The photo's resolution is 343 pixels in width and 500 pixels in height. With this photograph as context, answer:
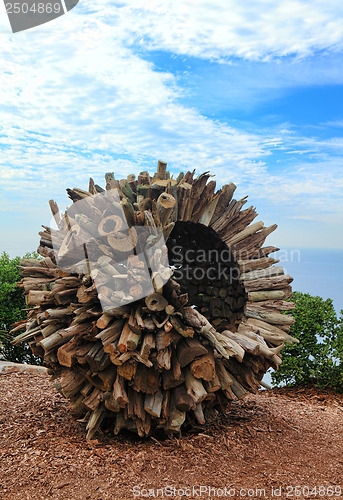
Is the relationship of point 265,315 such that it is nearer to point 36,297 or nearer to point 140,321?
point 140,321

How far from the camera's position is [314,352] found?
6082mm

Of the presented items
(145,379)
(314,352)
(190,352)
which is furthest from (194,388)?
(314,352)

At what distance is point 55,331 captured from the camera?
12.8 ft

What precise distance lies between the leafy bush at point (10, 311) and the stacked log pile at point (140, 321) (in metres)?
2.81

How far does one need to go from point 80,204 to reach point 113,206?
363 millimetres

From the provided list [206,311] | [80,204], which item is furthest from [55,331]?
[206,311]

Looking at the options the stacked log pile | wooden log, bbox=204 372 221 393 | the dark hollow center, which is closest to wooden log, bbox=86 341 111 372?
the stacked log pile

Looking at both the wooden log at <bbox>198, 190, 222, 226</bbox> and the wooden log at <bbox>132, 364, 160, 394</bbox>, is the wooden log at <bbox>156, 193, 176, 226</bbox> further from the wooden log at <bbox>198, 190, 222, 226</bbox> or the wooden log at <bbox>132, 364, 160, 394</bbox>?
the wooden log at <bbox>132, 364, 160, 394</bbox>

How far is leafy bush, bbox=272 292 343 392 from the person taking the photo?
19.7 feet

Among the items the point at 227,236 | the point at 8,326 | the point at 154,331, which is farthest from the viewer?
the point at 8,326

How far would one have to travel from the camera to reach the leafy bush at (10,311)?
22.9 feet

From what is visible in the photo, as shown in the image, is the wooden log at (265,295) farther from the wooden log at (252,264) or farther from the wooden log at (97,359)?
the wooden log at (97,359)

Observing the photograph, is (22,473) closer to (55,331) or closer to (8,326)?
(55,331)

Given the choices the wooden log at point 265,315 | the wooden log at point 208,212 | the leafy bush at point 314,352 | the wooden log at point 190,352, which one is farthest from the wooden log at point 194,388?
the leafy bush at point 314,352
